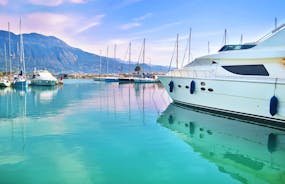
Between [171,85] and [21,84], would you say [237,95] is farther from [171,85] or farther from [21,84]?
[21,84]

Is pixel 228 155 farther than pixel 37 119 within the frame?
No

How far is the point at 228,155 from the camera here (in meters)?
8.36

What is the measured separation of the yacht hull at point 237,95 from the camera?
12.0 metres

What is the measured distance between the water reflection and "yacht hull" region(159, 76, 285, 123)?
636mm

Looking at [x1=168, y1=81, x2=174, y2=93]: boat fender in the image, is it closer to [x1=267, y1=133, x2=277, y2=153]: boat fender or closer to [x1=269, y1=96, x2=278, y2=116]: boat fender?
[x1=269, y1=96, x2=278, y2=116]: boat fender

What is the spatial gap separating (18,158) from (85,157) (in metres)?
1.75

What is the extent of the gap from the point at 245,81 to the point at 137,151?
279 inches

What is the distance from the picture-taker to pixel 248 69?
13820 millimetres

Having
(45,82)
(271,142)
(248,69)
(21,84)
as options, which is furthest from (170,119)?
(45,82)

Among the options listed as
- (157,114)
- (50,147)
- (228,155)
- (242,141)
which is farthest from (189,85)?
(50,147)

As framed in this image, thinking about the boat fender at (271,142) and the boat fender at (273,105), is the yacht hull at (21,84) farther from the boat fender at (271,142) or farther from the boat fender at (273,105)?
the boat fender at (271,142)

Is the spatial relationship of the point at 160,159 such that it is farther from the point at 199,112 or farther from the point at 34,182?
the point at 199,112

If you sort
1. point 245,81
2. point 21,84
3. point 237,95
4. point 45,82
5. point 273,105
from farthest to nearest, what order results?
point 45,82 → point 21,84 → point 237,95 → point 245,81 → point 273,105

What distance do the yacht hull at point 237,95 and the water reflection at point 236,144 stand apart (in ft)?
2.09
